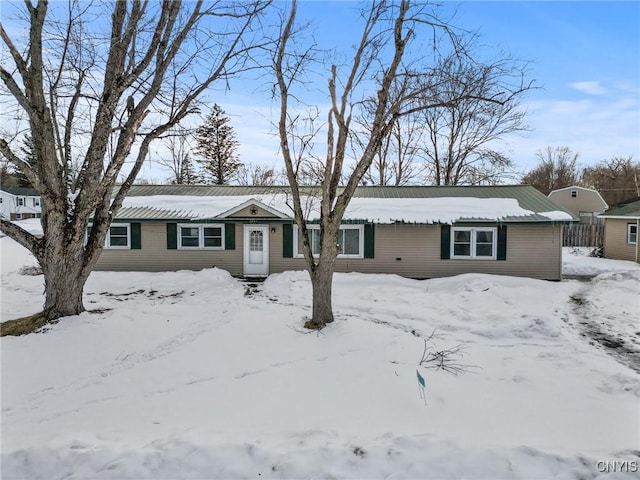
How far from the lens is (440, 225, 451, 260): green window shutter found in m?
13.3

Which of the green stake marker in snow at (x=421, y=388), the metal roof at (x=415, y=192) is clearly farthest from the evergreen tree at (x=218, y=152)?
the green stake marker in snow at (x=421, y=388)

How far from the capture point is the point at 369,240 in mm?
13523

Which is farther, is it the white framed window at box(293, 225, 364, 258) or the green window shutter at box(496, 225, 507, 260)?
the white framed window at box(293, 225, 364, 258)

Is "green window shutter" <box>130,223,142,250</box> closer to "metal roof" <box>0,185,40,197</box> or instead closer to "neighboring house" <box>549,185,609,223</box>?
"neighboring house" <box>549,185,609,223</box>

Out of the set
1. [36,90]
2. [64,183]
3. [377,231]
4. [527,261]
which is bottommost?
[527,261]

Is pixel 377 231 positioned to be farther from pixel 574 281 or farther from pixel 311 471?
pixel 311 471

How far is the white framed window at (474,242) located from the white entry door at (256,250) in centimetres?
687

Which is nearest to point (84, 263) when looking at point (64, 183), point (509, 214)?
point (64, 183)

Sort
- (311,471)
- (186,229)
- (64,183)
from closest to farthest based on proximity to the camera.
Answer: (311,471) < (64,183) < (186,229)

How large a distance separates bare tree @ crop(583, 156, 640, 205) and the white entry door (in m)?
38.7

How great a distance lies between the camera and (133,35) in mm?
7621

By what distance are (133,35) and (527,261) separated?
44.0ft

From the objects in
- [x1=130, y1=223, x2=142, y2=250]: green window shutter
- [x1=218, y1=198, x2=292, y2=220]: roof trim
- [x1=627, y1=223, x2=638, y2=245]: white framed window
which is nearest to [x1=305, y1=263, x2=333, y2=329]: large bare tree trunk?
[x1=218, y1=198, x2=292, y2=220]: roof trim

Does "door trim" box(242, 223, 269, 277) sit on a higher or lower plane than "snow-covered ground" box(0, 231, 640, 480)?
higher
